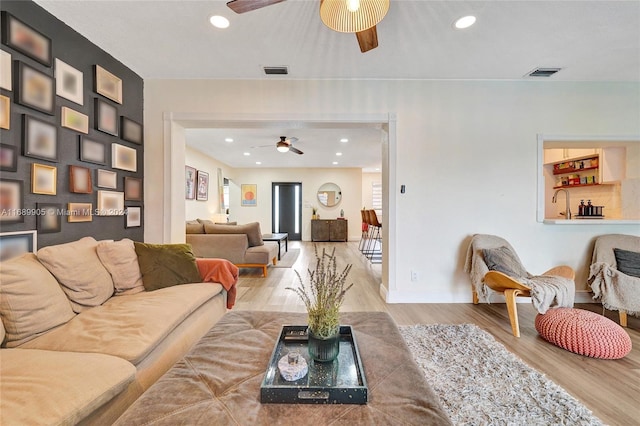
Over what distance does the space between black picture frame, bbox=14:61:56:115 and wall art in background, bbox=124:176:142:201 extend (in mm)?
909

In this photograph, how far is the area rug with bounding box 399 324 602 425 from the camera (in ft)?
4.43

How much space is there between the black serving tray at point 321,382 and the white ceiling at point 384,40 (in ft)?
7.58

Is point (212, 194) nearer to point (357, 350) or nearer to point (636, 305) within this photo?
point (357, 350)

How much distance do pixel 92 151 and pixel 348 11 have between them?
8.02 feet

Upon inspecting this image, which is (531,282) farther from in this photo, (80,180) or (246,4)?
(80,180)

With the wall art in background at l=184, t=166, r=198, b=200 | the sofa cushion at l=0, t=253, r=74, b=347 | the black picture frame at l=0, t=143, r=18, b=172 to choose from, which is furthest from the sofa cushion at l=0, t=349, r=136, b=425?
the wall art in background at l=184, t=166, r=198, b=200

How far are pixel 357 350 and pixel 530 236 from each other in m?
3.08

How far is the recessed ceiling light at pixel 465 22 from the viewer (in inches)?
80.6

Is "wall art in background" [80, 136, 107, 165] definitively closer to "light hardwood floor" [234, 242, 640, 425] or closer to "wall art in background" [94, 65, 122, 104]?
"wall art in background" [94, 65, 122, 104]

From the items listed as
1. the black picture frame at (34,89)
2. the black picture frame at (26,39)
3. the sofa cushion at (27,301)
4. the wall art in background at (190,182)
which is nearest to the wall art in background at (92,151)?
the black picture frame at (34,89)

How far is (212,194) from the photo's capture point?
23.1ft

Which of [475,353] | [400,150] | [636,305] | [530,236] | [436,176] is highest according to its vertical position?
[400,150]

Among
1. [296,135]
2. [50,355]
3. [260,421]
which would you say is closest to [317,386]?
[260,421]

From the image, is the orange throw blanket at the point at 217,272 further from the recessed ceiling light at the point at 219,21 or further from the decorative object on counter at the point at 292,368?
the recessed ceiling light at the point at 219,21
